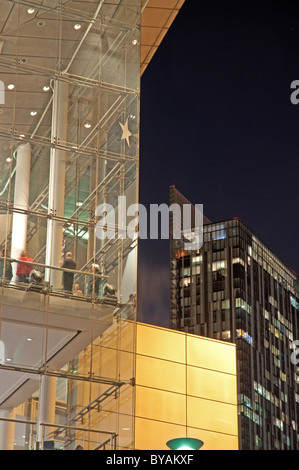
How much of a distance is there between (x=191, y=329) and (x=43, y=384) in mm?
103908

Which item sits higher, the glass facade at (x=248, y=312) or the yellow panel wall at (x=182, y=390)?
the glass facade at (x=248, y=312)

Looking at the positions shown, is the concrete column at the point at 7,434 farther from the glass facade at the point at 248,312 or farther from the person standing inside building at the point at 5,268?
the glass facade at the point at 248,312

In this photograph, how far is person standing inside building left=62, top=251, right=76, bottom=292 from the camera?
19.6 m

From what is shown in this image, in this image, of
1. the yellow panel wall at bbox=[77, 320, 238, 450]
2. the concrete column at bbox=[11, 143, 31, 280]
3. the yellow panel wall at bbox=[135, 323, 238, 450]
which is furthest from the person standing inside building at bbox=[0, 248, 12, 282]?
the yellow panel wall at bbox=[135, 323, 238, 450]

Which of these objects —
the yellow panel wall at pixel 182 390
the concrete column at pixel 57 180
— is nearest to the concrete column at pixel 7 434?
the concrete column at pixel 57 180

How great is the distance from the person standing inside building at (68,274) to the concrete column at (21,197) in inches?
43.4

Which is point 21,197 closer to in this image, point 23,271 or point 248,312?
point 23,271

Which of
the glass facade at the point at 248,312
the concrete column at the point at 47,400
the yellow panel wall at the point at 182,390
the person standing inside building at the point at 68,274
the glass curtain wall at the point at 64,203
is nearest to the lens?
the concrete column at the point at 47,400

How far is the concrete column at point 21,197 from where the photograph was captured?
63.6 ft

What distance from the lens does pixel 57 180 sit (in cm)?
2114

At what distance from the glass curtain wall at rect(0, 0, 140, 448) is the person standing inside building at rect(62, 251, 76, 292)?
0.02 m

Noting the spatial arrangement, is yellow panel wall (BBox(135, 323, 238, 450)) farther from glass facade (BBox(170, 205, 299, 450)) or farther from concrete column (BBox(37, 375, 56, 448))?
glass facade (BBox(170, 205, 299, 450))
